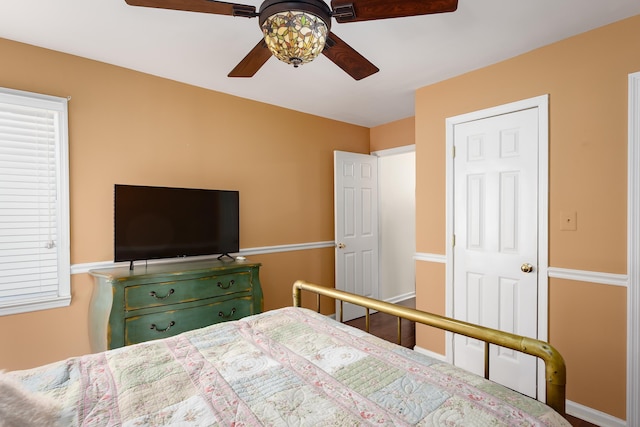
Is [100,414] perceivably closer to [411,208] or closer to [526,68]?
[526,68]

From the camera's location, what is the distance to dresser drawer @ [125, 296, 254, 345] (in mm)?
2209

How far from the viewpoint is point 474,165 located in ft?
8.80

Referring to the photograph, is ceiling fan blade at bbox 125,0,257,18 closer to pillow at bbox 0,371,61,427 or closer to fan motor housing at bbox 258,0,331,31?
fan motor housing at bbox 258,0,331,31

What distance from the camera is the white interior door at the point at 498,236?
2.38 metres

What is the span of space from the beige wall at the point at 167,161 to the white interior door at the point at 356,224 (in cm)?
17

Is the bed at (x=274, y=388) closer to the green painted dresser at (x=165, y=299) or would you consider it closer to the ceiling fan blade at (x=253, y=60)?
the green painted dresser at (x=165, y=299)

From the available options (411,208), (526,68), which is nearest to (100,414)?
(526,68)

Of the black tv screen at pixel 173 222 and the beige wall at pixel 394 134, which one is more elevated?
the beige wall at pixel 394 134

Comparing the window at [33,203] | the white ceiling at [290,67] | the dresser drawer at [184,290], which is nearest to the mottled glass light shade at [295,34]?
the white ceiling at [290,67]

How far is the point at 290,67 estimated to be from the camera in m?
2.55

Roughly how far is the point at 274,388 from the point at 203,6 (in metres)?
1.50

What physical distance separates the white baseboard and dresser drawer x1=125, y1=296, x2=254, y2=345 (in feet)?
7.93

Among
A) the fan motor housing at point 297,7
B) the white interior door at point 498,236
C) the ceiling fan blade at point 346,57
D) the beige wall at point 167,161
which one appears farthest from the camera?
the white interior door at point 498,236

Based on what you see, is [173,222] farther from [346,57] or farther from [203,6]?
[346,57]
